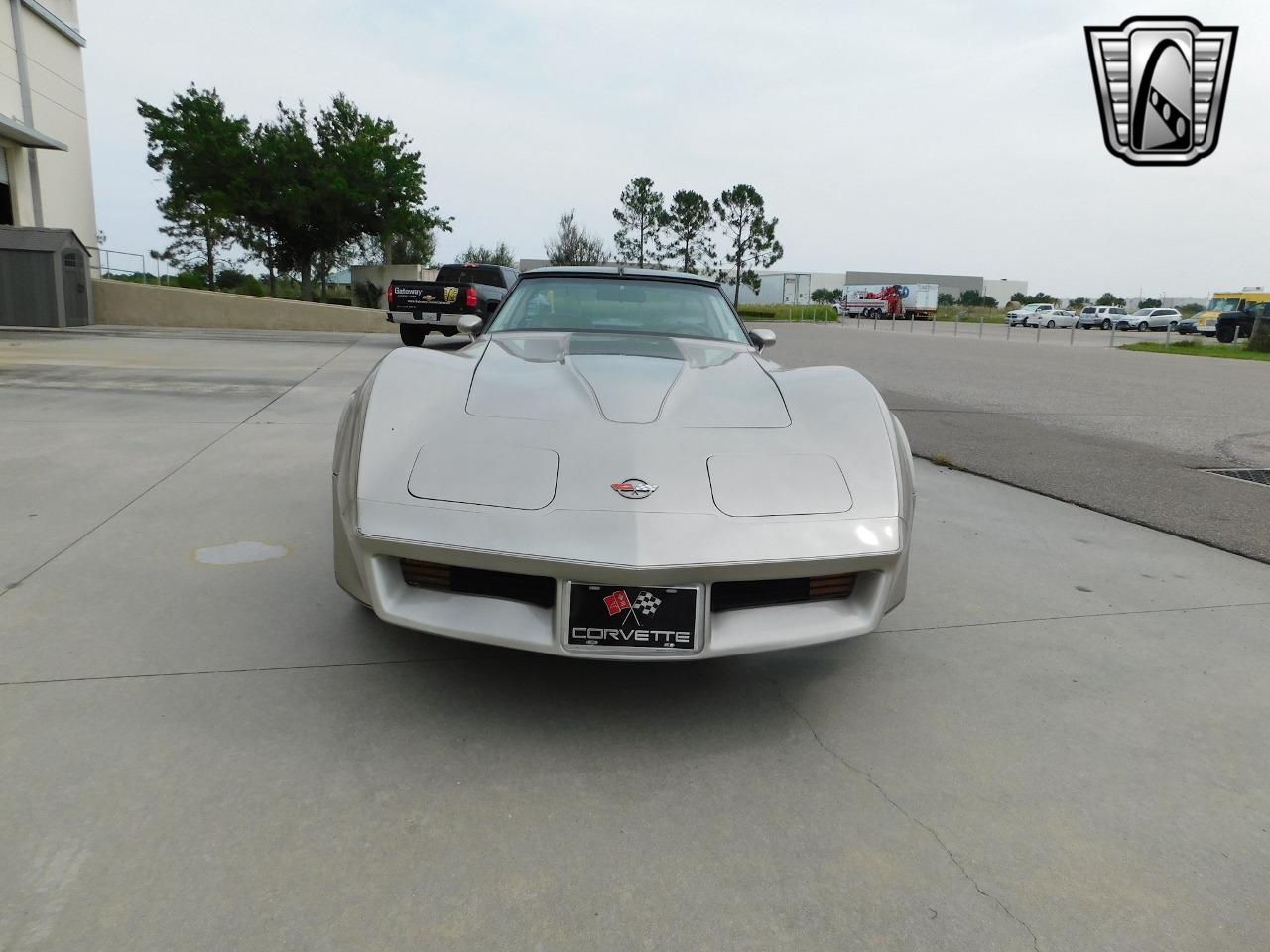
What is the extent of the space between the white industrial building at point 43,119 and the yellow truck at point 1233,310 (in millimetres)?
32968

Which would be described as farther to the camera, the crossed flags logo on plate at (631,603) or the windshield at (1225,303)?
the windshield at (1225,303)

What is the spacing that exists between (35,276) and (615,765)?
721 inches

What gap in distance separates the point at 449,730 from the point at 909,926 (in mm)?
1220

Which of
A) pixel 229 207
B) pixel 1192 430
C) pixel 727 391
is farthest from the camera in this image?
pixel 229 207

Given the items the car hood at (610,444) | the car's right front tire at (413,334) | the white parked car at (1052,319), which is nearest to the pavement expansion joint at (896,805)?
the car hood at (610,444)

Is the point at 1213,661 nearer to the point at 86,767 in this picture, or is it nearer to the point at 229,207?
the point at 86,767

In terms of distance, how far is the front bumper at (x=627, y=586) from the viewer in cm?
208

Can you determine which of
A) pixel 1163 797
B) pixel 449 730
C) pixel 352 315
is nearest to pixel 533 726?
pixel 449 730

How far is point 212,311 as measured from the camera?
63.8ft

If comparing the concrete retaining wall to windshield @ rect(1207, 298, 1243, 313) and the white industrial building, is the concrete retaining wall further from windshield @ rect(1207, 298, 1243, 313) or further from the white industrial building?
windshield @ rect(1207, 298, 1243, 313)

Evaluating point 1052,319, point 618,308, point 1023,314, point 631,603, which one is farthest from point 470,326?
point 1023,314

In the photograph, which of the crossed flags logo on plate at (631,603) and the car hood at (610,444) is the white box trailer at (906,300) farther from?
the crossed flags logo on plate at (631,603)

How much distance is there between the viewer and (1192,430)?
8.08m

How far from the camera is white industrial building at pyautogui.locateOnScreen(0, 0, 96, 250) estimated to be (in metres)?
17.1
